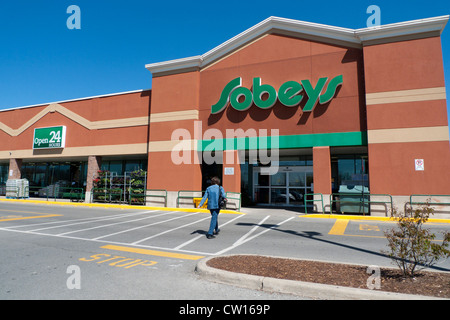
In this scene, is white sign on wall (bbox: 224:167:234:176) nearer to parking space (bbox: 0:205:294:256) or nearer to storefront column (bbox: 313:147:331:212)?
parking space (bbox: 0:205:294:256)

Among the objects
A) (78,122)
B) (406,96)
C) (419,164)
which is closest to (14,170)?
(78,122)

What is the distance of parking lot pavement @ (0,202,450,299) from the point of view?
4.52 m

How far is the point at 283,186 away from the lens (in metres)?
21.7

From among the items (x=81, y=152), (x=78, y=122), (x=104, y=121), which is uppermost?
(x=78, y=122)

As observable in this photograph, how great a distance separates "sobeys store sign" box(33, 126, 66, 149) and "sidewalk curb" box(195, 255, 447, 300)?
22.8m

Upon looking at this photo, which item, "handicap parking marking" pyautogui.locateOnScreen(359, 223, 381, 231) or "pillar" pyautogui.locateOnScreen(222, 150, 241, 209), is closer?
"handicap parking marking" pyautogui.locateOnScreen(359, 223, 381, 231)

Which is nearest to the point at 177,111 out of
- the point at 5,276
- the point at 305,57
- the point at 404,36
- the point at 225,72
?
the point at 225,72

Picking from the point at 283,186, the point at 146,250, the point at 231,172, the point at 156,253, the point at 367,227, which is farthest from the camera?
the point at 283,186

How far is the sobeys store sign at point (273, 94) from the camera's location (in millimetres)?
15958

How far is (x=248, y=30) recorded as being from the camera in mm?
17844

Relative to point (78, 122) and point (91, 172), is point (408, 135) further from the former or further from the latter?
point (78, 122)

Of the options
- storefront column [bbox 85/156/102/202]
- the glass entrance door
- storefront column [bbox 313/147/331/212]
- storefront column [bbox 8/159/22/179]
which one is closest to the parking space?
storefront column [bbox 313/147/331/212]

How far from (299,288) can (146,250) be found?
451 centimetres
